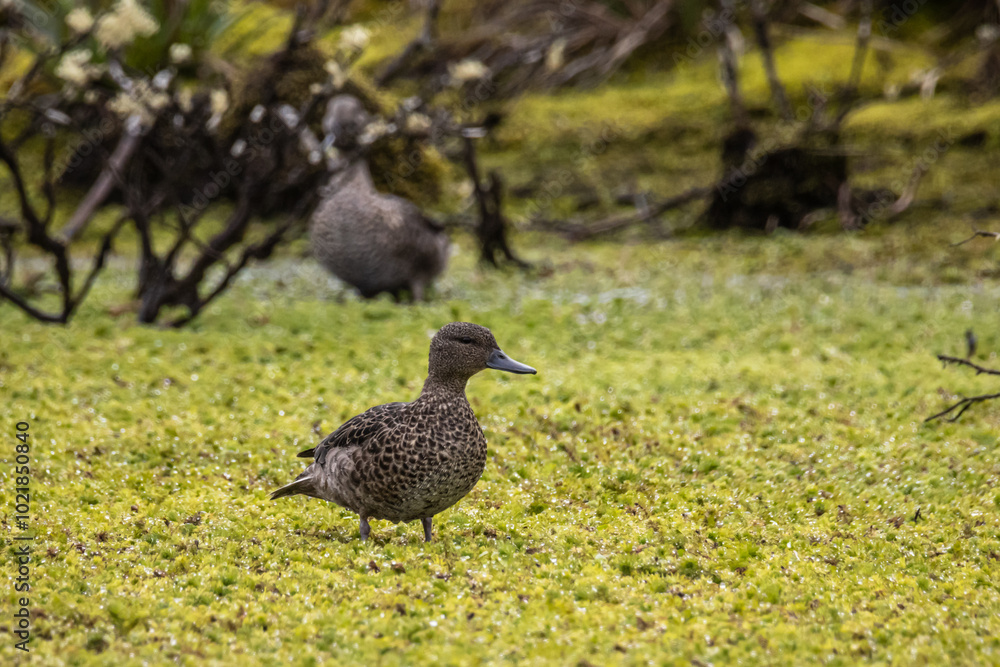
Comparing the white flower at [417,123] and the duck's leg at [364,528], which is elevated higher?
the white flower at [417,123]

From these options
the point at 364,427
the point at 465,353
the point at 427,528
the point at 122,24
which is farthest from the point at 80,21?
the point at 427,528

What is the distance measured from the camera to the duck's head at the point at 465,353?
5.09m

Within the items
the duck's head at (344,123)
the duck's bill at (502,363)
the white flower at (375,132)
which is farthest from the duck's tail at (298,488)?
the duck's head at (344,123)

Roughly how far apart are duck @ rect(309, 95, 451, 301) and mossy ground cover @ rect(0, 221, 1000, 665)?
0.53 metres

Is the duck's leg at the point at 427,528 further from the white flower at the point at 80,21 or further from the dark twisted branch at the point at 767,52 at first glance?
the dark twisted branch at the point at 767,52

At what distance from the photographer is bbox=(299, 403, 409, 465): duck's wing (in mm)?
5055

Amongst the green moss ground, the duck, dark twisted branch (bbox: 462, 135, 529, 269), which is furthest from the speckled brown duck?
dark twisted branch (bbox: 462, 135, 529, 269)

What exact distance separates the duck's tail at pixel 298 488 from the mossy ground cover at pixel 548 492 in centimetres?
21

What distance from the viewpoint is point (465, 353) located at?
16.7ft

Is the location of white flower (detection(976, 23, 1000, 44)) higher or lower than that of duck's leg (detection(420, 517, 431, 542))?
lower

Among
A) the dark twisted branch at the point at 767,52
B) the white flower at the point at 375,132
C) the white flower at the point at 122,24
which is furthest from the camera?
the dark twisted branch at the point at 767,52

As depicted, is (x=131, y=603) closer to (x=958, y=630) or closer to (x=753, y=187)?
(x=958, y=630)

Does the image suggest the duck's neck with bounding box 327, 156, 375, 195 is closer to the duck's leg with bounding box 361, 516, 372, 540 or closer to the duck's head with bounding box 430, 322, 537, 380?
the duck's head with bounding box 430, 322, 537, 380

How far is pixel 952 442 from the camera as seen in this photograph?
679 cm
